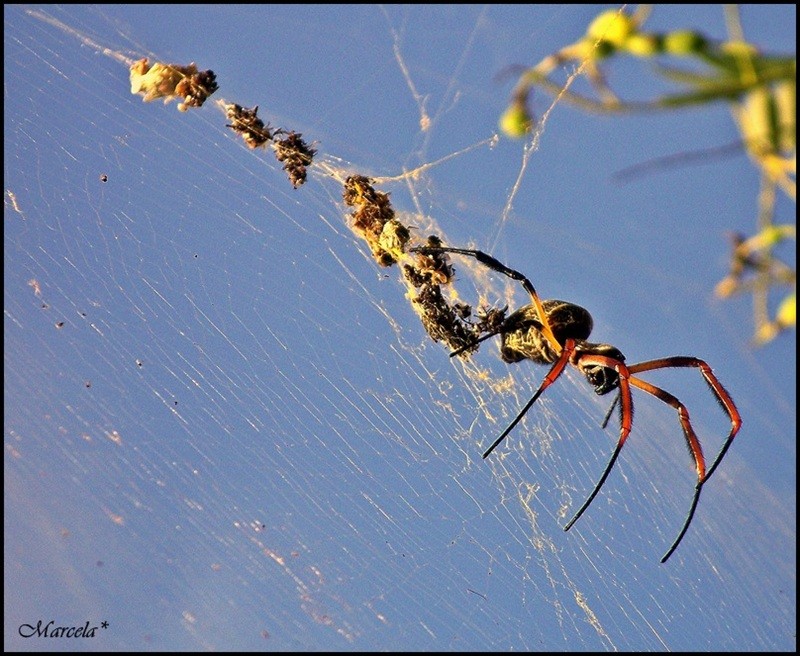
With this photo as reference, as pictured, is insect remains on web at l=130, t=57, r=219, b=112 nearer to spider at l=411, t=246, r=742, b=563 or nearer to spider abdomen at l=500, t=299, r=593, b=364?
spider at l=411, t=246, r=742, b=563

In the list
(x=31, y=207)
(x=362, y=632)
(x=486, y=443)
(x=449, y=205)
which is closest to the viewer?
(x=31, y=207)

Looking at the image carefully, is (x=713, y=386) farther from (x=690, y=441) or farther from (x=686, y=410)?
(x=690, y=441)

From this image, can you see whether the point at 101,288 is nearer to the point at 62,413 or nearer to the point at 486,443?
the point at 62,413

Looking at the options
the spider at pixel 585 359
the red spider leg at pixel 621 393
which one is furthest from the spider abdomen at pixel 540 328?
the red spider leg at pixel 621 393

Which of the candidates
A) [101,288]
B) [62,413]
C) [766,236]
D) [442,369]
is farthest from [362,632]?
[766,236]

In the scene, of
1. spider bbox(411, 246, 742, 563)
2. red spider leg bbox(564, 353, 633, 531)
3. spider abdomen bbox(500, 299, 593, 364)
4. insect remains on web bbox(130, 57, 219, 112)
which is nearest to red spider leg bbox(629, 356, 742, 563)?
spider bbox(411, 246, 742, 563)

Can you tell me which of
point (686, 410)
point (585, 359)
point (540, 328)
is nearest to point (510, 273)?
point (540, 328)

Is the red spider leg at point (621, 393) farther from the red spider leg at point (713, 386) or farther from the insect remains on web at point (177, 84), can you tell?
the insect remains on web at point (177, 84)
